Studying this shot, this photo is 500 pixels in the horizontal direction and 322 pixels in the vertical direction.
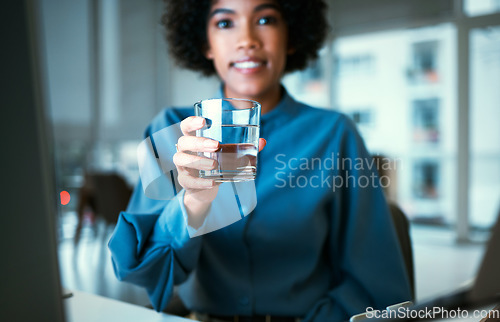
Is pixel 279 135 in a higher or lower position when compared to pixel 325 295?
higher

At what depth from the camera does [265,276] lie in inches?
31.4

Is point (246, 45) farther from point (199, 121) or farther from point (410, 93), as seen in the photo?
point (410, 93)

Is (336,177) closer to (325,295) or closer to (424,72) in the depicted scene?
(325,295)

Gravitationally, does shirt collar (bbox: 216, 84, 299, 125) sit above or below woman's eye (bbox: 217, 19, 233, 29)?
below

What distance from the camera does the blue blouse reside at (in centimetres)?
73

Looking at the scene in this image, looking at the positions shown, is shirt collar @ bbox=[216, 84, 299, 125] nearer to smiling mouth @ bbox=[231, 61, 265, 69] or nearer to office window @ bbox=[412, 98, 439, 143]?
smiling mouth @ bbox=[231, 61, 265, 69]

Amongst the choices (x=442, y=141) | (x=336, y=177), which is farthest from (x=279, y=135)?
(x=442, y=141)

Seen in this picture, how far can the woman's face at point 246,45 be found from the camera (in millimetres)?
644

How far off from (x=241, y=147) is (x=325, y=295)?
480mm

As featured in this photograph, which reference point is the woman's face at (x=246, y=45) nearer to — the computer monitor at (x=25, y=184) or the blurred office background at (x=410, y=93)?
the computer monitor at (x=25, y=184)

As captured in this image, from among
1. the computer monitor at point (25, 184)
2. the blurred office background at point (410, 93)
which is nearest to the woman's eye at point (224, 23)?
the computer monitor at point (25, 184)

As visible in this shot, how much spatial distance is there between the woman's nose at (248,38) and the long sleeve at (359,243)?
287 millimetres

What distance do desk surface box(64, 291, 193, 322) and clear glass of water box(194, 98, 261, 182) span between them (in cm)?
27

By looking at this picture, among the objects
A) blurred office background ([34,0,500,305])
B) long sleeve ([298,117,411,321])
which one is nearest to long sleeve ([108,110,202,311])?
long sleeve ([298,117,411,321])
